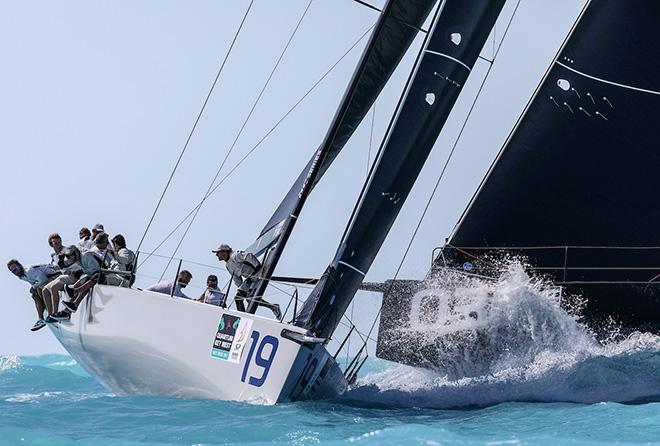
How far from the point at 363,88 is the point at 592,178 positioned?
2173mm

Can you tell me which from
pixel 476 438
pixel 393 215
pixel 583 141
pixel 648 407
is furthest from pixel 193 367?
pixel 583 141

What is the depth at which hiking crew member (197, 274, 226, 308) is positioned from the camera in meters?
8.38

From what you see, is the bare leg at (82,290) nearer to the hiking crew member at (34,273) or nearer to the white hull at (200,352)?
the white hull at (200,352)

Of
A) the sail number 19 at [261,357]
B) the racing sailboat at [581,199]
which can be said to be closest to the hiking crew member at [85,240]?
the sail number 19 at [261,357]

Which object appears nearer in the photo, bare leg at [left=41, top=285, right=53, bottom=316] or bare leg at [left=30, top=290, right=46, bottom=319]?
bare leg at [left=41, top=285, right=53, bottom=316]

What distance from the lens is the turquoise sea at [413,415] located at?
6.23 m

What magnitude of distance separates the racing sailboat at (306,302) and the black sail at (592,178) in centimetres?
124

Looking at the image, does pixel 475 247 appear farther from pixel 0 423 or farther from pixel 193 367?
pixel 0 423

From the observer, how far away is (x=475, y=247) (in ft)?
30.7

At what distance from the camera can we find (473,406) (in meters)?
8.04

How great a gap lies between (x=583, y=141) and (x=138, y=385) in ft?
14.5

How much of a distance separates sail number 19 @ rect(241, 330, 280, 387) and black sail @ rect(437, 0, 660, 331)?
2.58 m

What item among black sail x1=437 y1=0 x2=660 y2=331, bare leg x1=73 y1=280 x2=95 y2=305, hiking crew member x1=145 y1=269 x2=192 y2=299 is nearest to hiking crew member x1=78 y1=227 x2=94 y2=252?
bare leg x1=73 y1=280 x2=95 y2=305

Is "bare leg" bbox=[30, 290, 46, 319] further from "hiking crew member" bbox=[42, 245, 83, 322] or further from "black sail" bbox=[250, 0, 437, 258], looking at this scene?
"black sail" bbox=[250, 0, 437, 258]
